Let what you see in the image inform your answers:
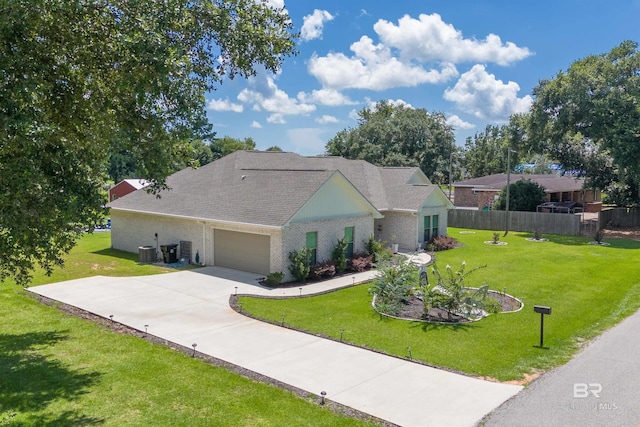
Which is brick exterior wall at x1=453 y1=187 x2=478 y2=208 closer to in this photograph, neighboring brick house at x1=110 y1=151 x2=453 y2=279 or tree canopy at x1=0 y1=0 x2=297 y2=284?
neighboring brick house at x1=110 y1=151 x2=453 y2=279

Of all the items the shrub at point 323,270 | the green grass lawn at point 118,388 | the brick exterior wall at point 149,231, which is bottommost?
the green grass lawn at point 118,388

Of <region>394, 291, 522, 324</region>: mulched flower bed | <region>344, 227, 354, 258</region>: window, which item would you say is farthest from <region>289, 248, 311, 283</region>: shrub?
<region>394, 291, 522, 324</region>: mulched flower bed

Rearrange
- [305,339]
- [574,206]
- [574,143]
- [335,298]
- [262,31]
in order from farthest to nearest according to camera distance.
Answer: [574,206] < [574,143] < [335,298] < [305,339] < [262,31]

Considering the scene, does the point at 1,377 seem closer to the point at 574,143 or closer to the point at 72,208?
the point at 72,208

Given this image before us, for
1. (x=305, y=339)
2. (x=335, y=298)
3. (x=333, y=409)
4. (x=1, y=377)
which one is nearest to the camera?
(x=333, y=409)

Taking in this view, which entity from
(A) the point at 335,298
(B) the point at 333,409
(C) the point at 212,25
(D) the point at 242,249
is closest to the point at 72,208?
(C) the point at 212,25

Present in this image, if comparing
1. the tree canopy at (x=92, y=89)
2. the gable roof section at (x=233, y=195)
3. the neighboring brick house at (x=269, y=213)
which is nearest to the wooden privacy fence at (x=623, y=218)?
the neighboring brick house at (x=269, y=213)

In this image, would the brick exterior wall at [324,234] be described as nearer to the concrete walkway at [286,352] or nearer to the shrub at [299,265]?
the shrub at [299,265]
